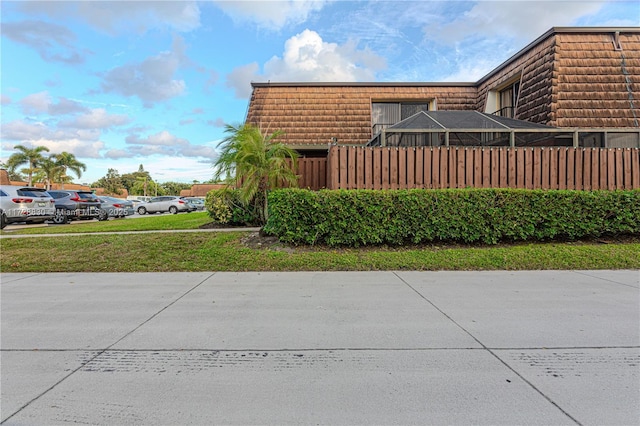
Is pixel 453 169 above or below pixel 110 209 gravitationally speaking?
above

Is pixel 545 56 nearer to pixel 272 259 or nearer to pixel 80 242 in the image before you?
pixel 272 259

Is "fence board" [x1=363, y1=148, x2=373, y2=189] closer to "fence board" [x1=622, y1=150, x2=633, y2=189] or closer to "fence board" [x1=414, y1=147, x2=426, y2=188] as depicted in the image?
"fence board" [x1=414, y1=147, x2=426, y2=188]

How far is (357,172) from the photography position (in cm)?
938

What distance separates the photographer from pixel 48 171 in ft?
140

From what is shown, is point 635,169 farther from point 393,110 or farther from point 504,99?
point 393,110

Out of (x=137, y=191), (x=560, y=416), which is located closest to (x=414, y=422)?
(x=560, y=416)

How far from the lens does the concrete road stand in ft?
8.39

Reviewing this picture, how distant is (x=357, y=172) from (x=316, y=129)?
6.58 m

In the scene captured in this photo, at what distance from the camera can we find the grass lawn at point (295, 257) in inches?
284

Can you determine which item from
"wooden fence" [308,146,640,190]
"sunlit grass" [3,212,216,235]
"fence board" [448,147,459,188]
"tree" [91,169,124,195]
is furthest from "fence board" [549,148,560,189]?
"tree" [91,169,124,195]

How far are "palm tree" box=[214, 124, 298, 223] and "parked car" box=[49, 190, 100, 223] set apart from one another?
10.7m

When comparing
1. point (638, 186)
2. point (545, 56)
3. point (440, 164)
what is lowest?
point (638, 186)

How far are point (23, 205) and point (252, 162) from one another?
34.9ft

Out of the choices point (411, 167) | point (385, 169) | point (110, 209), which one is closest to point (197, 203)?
point (110, 209)
